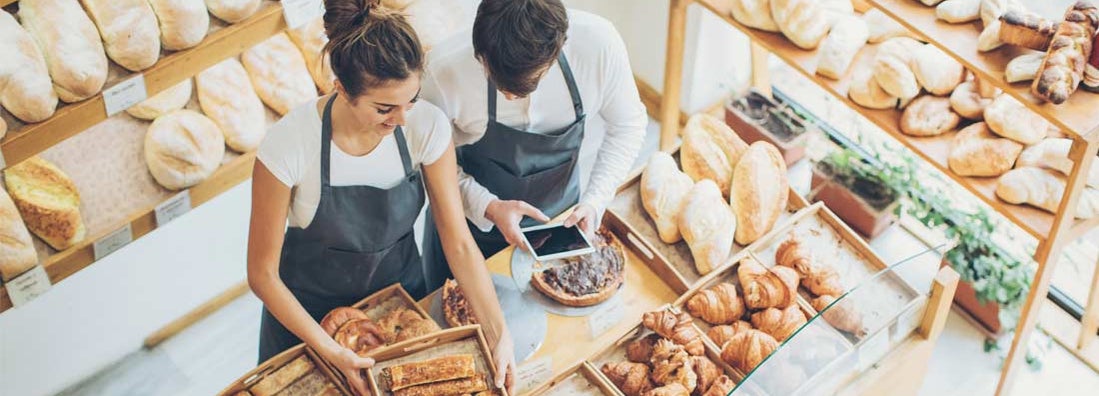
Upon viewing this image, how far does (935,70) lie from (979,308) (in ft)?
3.13

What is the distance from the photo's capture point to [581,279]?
2.51 m

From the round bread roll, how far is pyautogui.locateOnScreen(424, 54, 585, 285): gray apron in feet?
2.10

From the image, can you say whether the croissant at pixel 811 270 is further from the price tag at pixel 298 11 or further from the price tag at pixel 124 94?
the price tag at pixel 124 94

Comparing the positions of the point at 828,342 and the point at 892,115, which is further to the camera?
the point at 892,115

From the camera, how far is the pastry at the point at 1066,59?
248 centimetres

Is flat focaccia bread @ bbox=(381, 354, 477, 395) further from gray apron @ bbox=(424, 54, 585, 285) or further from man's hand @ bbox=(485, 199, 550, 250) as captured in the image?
gray apron @ bbox=(424, 54, 585, 285)

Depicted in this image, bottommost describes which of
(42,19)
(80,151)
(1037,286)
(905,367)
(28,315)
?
(28,315)

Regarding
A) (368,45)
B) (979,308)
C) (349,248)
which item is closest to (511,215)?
(349,248)

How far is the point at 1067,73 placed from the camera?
249 centimetres

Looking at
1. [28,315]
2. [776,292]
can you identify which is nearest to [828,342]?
[776,292]

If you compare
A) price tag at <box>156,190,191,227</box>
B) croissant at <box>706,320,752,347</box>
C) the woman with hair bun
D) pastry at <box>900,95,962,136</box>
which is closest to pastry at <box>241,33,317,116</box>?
price tag at <box>156,190,191,227</box>

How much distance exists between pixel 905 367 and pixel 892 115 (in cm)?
102

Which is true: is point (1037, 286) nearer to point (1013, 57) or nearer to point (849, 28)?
point (1013, 57)

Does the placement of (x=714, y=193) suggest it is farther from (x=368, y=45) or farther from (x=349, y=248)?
(x=368, y=45)
